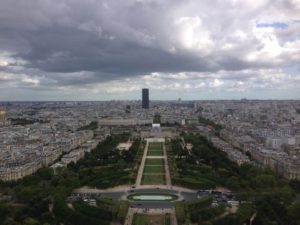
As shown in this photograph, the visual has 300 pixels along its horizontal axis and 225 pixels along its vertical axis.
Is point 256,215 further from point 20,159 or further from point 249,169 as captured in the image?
point 20,159

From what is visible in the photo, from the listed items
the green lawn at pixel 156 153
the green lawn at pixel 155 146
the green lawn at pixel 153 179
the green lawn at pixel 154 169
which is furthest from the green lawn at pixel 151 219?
the green lawn at pixel 155 146

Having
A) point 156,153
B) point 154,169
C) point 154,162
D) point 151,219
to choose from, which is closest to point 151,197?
point 151,219

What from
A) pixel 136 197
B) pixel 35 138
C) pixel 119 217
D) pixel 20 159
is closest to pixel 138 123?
pixel 35 138

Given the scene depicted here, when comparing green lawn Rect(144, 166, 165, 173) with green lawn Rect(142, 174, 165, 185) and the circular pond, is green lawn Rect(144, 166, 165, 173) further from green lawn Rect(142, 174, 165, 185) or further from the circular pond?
the circular pond

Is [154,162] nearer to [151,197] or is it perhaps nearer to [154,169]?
[154,169]

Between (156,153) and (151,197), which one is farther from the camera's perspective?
(156,153)
